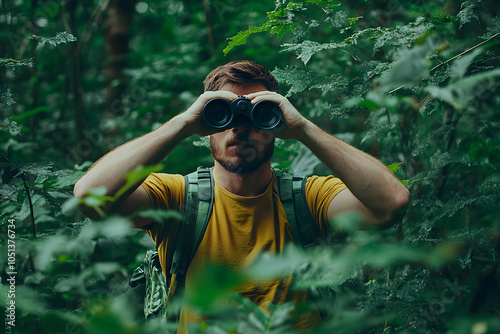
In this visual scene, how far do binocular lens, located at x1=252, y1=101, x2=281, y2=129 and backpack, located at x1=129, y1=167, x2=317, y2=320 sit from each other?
0.38 metres

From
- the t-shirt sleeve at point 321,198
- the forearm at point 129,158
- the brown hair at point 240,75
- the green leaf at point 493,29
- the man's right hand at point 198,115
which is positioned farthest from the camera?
the brown hair at point 240,75

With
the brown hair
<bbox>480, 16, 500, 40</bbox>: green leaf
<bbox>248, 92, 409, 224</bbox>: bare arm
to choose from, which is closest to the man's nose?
<bbox>248, 92, 409, 224</bbox>: bare arm

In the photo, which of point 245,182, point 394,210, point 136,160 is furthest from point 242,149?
point 394,210

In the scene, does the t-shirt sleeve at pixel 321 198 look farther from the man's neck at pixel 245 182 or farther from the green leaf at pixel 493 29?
the green leaf at pixel 493 29

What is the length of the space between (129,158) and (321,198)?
997mm

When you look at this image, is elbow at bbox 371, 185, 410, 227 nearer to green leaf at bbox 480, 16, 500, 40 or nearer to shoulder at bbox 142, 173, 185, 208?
green leaf at bbox 480, 16, 500, 40

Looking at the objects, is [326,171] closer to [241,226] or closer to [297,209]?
[297,209]

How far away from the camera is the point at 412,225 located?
1.89 metres

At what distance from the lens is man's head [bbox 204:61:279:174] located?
190 centimetres

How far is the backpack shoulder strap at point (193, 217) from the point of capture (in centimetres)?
168

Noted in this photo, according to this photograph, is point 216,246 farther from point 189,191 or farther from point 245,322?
point 245,322

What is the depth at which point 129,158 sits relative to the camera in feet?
5.16

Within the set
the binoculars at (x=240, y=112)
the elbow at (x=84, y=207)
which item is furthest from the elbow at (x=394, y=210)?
the elbow at (x=84, y=207)

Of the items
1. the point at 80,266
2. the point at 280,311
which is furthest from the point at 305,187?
the point at 80,266
